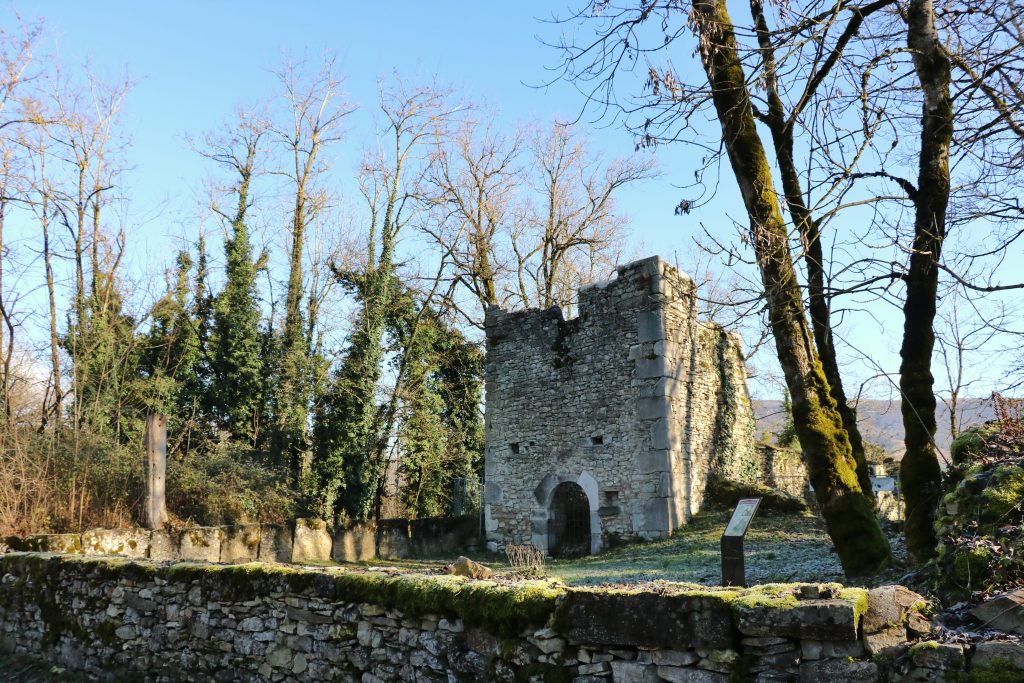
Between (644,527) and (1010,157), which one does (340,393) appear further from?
(1010,157)

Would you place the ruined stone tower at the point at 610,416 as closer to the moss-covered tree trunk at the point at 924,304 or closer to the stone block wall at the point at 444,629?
the moss-covered tree trunk at the point at 924,304

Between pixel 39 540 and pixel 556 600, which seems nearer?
pixel 556 600

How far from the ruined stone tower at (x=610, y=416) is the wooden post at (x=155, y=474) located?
7259mm

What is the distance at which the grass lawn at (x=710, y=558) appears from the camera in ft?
28.5

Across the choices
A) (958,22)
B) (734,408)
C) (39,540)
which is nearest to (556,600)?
(958,22)

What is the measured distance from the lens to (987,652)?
10.6ft

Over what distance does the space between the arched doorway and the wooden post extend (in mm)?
7573

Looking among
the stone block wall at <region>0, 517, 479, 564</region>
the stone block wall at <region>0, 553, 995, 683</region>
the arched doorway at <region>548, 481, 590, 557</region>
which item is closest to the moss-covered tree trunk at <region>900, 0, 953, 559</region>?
the stone block wall at <region>0, 553, 995, 683</region>

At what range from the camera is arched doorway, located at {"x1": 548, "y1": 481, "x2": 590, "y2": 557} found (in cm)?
1536

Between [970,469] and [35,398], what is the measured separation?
17.8 meters

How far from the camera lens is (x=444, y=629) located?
4.64 metres

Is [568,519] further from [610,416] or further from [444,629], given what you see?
[444,629]

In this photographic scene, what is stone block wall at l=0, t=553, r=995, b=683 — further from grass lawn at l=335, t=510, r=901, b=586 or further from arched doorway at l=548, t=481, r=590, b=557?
arched doorway at l=548, t=481, r=590, b=557

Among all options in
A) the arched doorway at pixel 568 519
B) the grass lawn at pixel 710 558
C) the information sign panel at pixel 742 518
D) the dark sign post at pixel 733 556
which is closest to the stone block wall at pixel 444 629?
the grass lawn at pixel 710 558
